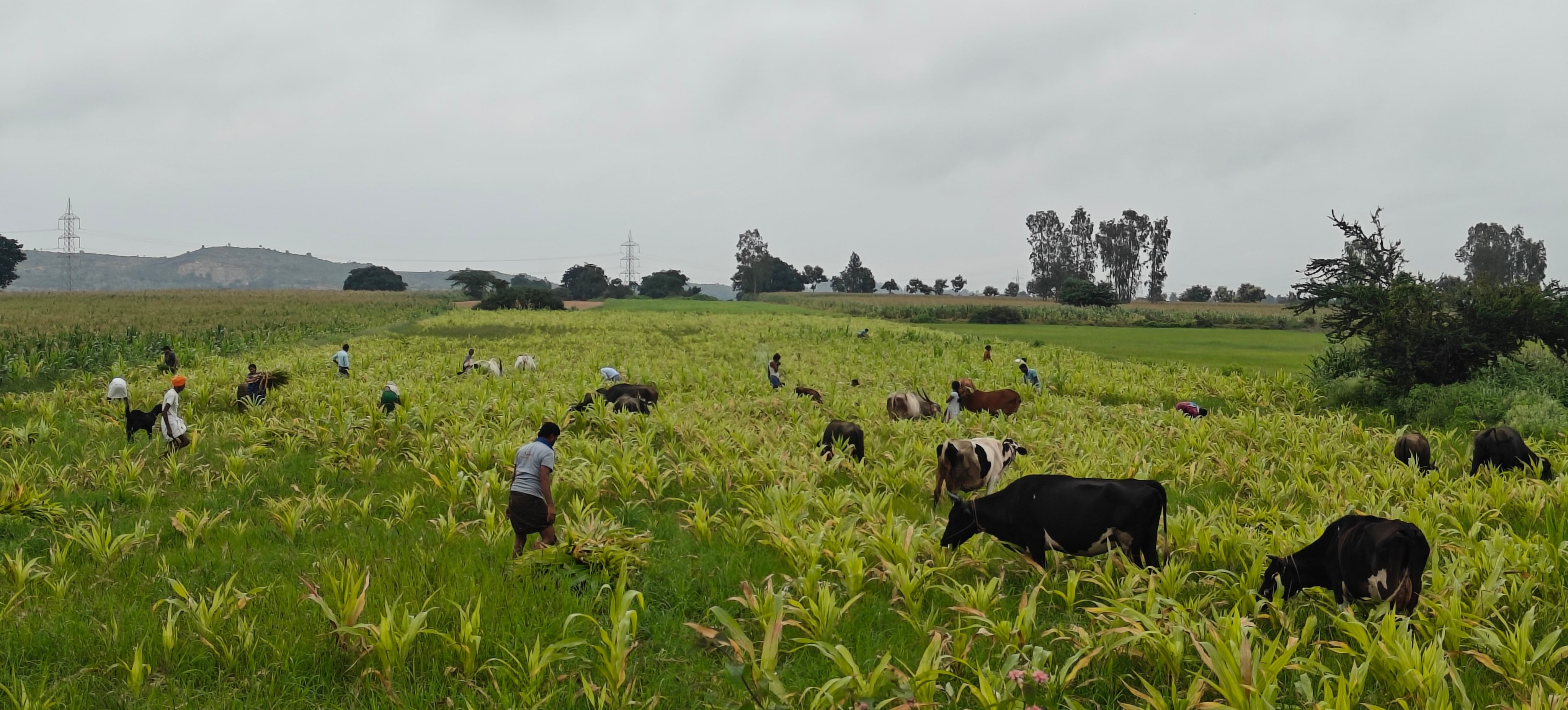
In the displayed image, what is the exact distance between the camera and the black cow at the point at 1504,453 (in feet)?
34.6

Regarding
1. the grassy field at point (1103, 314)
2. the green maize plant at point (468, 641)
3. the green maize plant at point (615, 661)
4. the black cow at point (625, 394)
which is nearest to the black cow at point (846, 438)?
the black cow at point (625, 394)

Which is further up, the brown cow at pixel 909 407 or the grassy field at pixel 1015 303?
the grassy field at pixel 1015 303

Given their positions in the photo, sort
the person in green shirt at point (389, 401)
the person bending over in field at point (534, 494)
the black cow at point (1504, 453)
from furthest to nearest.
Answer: the person in green shirt at point (389, 401) → the black cow at point (1504, 453) → the person bending over in field at point (534, 494)

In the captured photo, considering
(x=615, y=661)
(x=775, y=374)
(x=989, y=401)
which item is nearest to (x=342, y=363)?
(x=775, y=374)

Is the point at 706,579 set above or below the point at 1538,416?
below

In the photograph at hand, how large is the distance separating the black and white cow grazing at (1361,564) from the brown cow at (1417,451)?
664 cm

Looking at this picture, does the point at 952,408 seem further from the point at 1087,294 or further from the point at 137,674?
the point at 1087,294

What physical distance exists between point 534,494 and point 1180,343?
139ft

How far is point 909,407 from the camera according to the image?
16375mm

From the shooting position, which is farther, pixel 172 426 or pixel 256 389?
pixel 256 389

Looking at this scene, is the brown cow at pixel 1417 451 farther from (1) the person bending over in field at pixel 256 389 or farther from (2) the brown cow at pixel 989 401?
(1) the person bending over in field at pixel 256 389

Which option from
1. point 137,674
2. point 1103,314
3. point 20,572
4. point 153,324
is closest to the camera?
point 137,674

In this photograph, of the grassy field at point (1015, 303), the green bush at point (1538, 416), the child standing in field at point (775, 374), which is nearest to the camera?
the green bush at point (1538, 416)

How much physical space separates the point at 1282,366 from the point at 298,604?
31951 millimetres
